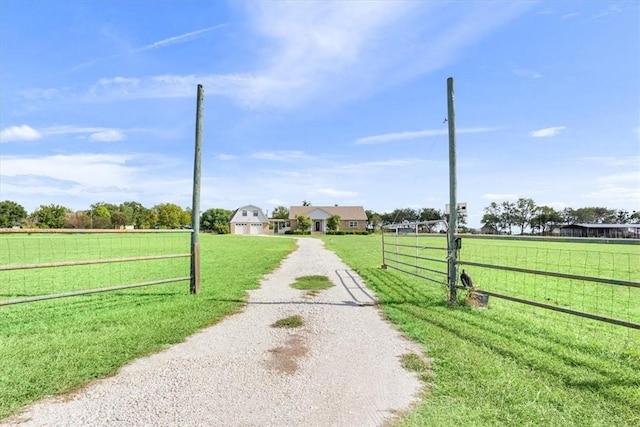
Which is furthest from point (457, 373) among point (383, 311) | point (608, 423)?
point (383, 311)

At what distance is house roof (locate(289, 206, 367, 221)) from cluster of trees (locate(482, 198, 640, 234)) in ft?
101

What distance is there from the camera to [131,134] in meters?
23.1

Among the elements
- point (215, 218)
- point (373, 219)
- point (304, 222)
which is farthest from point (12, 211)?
point (373, 219)

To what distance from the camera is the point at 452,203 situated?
634 centimetres

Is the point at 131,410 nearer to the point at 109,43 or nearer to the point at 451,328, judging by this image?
the point at 451,328

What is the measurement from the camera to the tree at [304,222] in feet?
184

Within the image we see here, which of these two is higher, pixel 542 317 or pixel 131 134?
pixel 131 134

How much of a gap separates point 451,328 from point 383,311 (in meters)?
1.27

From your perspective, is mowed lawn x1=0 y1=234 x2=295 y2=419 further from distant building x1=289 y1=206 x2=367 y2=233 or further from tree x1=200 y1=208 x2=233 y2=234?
tree x1=200 y1=208 x2=233 y2=234

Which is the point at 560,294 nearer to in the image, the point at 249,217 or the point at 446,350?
the point at 446,350

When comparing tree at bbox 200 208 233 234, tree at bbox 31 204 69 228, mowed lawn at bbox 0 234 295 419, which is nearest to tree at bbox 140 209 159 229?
tree at bbox 200 208 233 234

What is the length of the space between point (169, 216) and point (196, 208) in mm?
74082

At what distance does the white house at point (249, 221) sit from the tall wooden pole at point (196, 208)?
181ft

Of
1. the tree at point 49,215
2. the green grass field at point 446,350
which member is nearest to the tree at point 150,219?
the tree at point 49,215
